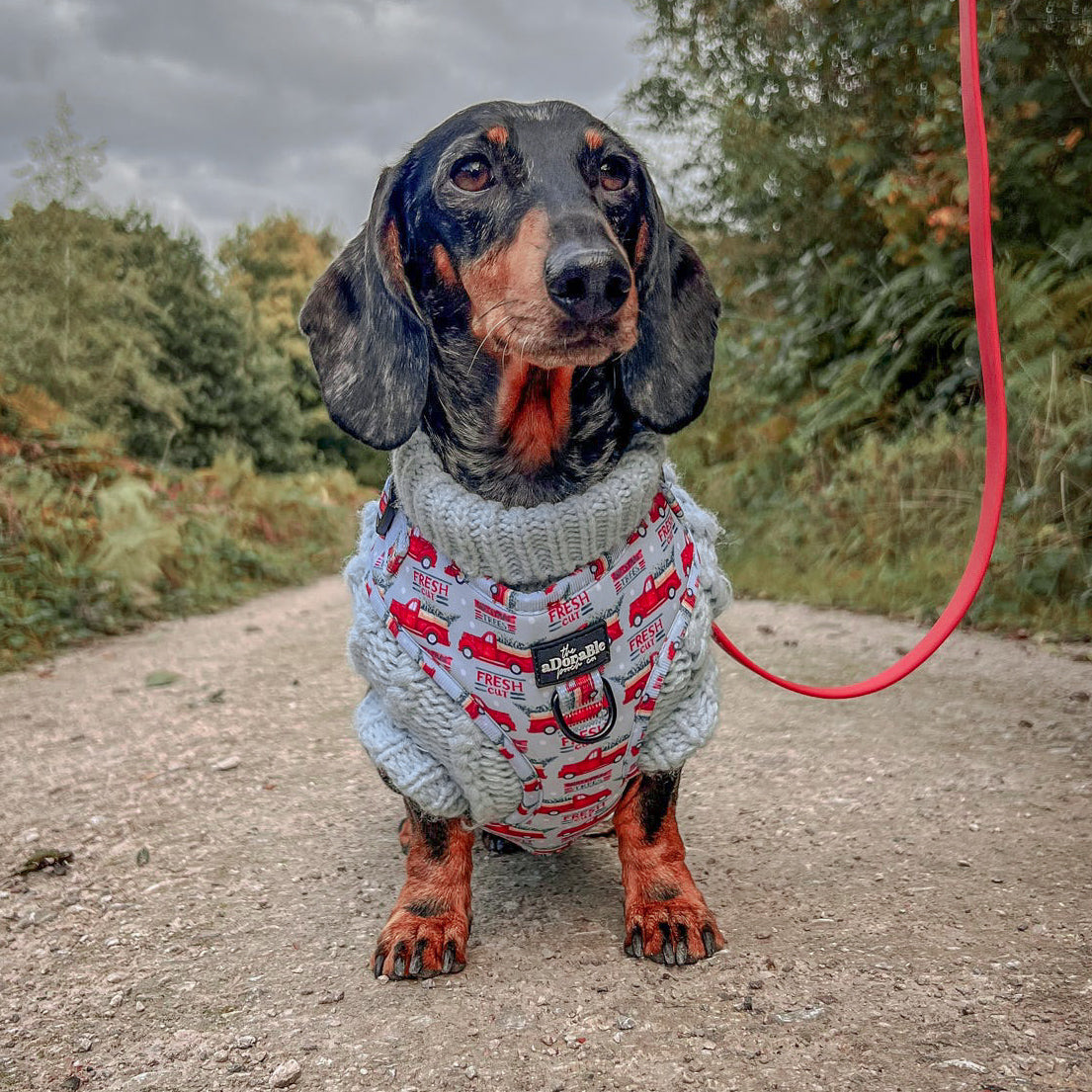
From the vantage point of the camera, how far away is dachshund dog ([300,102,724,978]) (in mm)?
1949

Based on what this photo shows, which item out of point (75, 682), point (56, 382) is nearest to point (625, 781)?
point (75, 682)

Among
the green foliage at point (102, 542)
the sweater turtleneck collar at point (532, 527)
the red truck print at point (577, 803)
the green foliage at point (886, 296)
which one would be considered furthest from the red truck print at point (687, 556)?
the green foliage at point (102, 542)

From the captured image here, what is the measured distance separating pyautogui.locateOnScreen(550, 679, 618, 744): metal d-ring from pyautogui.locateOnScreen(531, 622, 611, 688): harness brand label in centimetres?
4

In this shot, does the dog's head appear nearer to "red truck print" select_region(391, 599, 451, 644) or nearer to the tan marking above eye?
the tan marking above eye

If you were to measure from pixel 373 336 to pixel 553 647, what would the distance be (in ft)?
2.48

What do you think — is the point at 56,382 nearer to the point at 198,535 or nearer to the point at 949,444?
the point at 198,535

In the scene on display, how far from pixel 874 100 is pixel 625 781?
628cm

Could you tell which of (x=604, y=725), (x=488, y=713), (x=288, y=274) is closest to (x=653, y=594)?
(x=604, y=725)

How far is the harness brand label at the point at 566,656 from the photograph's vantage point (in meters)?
1.80

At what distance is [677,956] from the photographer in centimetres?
192

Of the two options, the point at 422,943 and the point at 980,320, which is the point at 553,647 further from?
the point at 980,320

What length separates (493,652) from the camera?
1812 mm

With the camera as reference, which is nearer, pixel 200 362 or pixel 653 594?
pixel 653 594

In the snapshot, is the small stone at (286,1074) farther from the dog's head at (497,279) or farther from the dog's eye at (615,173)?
the dog's eye at (615,173)
